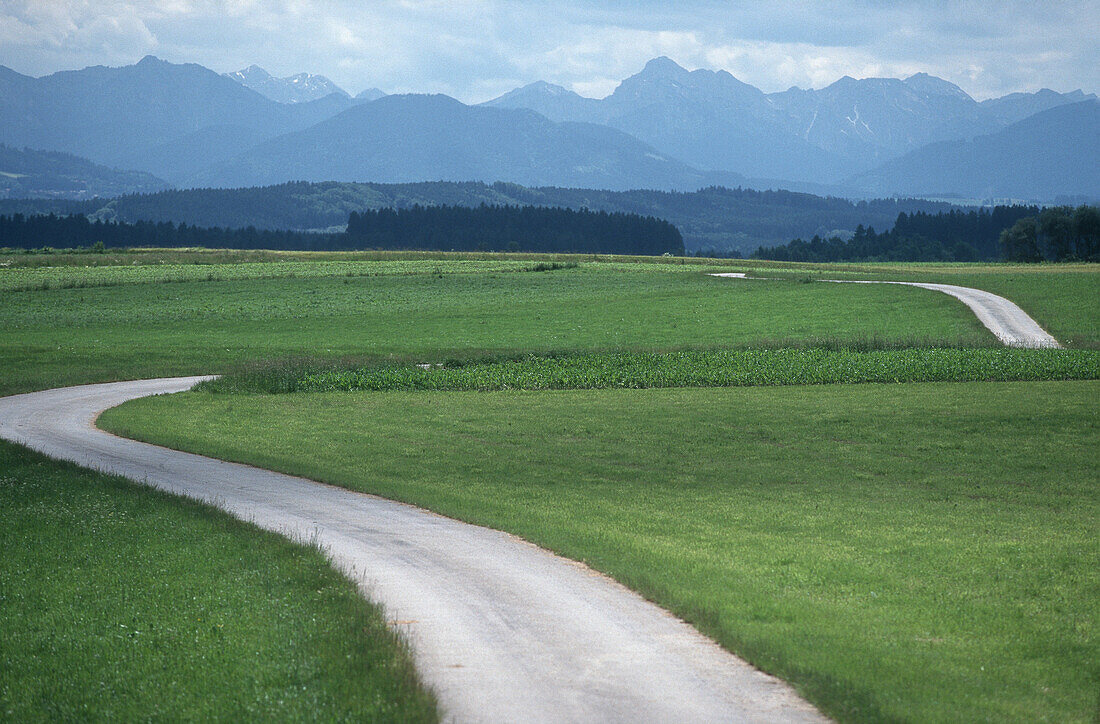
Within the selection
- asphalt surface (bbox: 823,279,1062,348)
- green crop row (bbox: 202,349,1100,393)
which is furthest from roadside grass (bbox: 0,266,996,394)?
green crop row (bbox: 202,349,1100,393)

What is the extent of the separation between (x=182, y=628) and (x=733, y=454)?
1703 cm

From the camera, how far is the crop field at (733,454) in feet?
39.4

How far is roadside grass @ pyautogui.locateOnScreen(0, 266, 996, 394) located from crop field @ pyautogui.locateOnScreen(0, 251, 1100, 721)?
19.9 inches

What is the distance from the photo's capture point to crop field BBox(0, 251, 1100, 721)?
12.0 m

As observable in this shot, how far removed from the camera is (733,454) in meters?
26.0

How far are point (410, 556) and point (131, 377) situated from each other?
34141 mm

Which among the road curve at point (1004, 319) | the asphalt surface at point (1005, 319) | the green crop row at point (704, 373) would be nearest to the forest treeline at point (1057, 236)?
the road curve at point (1004, 319)

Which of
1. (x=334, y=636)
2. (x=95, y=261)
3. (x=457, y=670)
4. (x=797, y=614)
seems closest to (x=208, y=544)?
(x=334, y=636)

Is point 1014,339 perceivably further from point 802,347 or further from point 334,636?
point 334,636

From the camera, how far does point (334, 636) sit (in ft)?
39.1

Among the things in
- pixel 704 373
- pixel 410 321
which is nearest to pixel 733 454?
pixel 704 373

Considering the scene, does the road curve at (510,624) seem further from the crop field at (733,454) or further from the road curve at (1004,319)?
the road curve at (1004,319)

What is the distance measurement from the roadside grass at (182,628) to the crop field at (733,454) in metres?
0.14

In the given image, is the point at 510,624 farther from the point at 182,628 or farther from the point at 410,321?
the point at 410,321
